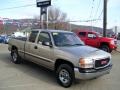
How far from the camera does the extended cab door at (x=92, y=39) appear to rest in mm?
16906

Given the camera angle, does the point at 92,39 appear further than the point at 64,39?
Yes

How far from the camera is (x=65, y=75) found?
22.9ft

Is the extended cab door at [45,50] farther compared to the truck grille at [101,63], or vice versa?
the extended cab door at [45,50]

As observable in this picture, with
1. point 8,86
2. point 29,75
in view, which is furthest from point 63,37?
point 8,86

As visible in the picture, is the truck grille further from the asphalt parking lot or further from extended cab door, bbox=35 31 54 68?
extended cab door, bbox=35 31 54 68

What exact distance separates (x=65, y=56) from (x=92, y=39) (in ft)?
34.9

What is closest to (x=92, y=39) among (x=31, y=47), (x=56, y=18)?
(x=31, y=47)

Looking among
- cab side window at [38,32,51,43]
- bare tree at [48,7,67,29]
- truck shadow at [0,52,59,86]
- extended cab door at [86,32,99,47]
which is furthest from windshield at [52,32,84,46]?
bare tree at [48,7,67,29]

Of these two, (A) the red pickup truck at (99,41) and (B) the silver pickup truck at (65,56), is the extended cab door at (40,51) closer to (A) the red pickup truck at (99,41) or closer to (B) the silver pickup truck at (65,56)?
(B) the silver pickup truck at (65,56)

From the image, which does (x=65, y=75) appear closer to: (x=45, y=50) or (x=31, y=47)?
(x=45, y=50)

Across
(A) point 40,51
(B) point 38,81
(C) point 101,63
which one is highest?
(A) point 40,51

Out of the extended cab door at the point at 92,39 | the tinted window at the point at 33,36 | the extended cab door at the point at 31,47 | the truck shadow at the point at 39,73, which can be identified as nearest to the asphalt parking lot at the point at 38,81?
the truck shadow at the point at 39,73

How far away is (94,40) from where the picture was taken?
17016 millimetres

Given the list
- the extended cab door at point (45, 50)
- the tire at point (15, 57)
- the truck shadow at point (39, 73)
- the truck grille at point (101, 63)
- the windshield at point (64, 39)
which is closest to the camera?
the truck grille at point (101, 63)
